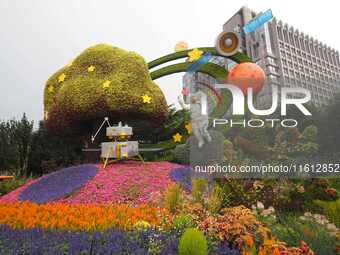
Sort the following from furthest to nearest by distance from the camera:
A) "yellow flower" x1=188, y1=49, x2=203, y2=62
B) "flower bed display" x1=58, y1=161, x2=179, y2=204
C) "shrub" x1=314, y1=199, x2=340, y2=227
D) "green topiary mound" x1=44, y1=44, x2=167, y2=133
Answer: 1. "yellow flower" x1=188, y1=49, x2=203, y2=62
2. "green topiary mound" x1=44, y1=44, x2=167, y2=133
3. "flower bed display" x1=58, y1=161, x2=179, y2=204
4. "shrub" x1=314, y1=199, x2=340, y2=227

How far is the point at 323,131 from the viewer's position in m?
7.58

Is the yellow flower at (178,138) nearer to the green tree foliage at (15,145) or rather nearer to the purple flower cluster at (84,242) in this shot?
the green tree foliage at (15,145)

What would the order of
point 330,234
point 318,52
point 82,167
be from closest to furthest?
point 330,234
point 82,167
point 318,52

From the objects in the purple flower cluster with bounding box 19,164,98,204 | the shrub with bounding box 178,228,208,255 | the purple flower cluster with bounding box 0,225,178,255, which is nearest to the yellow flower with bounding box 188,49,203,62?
the purple flower cluster with bounding box 19,164,98,204

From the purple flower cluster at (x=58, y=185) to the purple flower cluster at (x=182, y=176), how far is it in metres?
2.64

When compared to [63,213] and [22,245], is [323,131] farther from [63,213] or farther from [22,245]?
[22,245]

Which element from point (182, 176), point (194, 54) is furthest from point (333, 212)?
point (194, 54)

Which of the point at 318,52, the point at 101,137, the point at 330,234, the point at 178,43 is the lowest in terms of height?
the point at 330,234

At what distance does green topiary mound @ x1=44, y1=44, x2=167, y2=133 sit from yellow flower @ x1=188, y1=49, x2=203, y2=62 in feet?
10.3

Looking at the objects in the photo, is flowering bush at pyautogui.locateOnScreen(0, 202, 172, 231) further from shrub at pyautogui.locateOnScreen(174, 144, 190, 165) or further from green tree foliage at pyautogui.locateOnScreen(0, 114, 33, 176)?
green tree foliage at pyautogui.locateOnScreen(0, 114, 33, 176)

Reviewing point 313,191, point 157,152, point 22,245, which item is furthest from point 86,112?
point 22,245

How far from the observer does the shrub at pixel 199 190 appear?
6.39 meters

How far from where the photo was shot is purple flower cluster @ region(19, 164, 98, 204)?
1047 centimetres

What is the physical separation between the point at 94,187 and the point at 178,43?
11458mm
